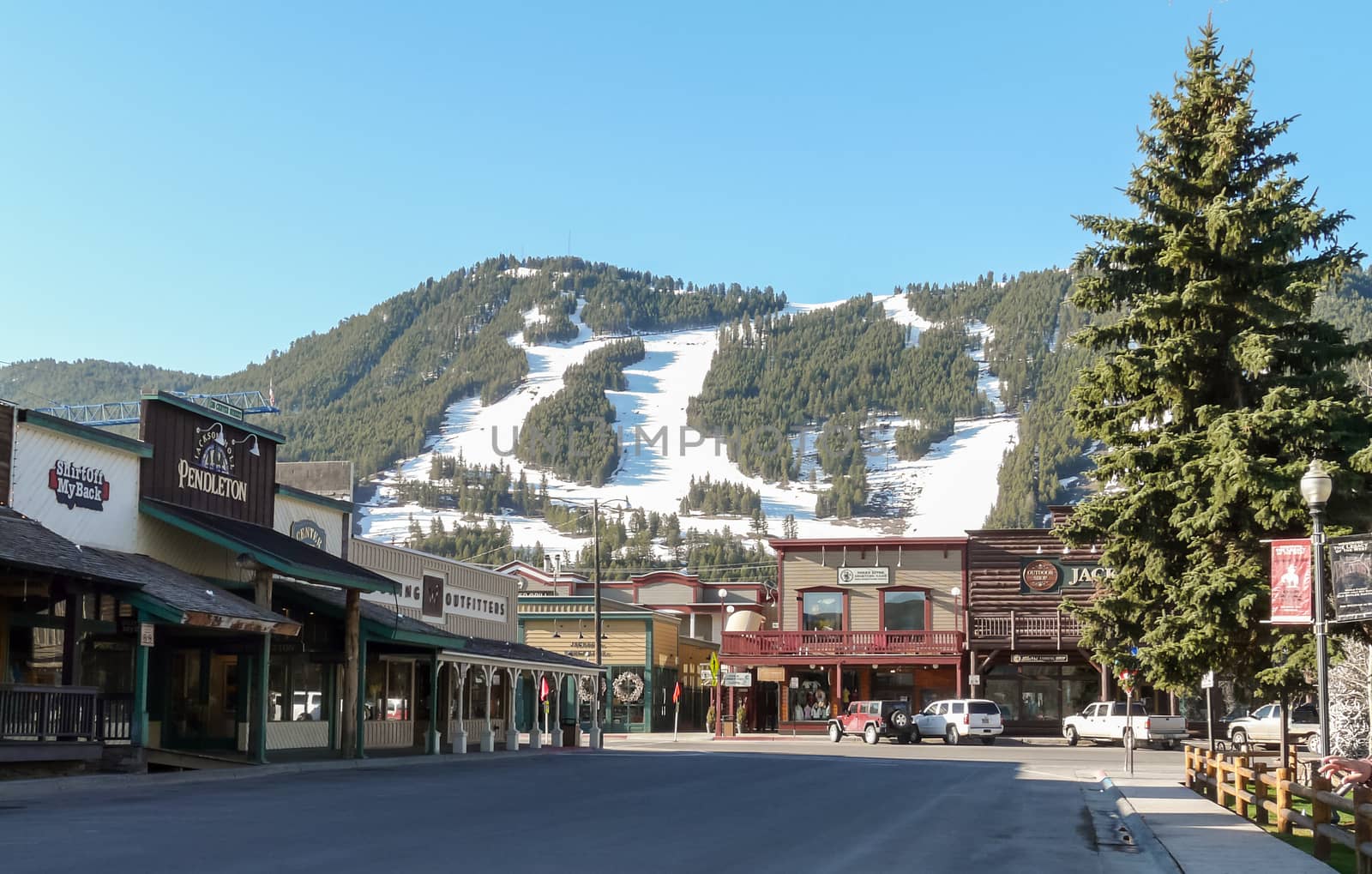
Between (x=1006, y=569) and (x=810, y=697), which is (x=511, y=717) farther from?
(x=1006, y=569)

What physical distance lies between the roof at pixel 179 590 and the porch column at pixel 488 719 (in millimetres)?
13507

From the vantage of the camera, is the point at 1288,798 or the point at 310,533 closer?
the point at 1288,798

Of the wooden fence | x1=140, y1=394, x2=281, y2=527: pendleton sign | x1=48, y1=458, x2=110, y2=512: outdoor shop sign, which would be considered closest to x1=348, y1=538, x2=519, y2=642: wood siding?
x1=140, y1=394, x2=281, y2=527: pendleton sign

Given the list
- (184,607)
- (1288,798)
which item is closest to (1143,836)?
(1288,798)

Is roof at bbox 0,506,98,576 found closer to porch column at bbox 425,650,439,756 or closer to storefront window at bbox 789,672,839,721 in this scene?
porch column at bbox 425,650,439,756

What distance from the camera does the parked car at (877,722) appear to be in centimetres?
5566

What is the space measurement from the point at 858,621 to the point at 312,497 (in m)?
33.9

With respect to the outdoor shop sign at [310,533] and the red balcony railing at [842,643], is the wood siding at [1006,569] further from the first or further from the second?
the outdoor shop sign at [310,533]

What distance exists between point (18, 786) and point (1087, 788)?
1832 centimetres

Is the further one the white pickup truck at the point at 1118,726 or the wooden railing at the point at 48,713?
the white pickup truck at the point at 1118,726

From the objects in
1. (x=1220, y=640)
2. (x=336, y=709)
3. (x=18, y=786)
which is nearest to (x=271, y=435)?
(x=336, y=709)

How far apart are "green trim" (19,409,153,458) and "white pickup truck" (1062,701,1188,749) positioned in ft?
114

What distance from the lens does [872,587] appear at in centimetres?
6500

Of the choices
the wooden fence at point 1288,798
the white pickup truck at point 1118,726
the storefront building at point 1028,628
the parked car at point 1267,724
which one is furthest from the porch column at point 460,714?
the parked car at point 1267,724
